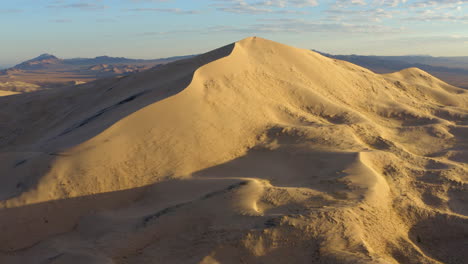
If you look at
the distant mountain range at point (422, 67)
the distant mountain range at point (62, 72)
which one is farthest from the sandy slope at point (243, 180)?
the distant mountain range at point (422, 67)

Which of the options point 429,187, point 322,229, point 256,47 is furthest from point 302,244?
point 256,47

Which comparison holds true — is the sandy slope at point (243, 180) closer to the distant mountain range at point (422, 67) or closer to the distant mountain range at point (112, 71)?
the distant mountain range at point (112, 71)

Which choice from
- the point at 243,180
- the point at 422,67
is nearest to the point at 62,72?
the point at 422,67

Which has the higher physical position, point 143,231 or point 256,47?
point 256,47

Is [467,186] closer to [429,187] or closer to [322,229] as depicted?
[429,187]

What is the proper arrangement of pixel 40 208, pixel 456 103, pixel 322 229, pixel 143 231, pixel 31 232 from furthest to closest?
pixel 456 103
pixel 40 208
pixel 31 232
pixel 143 231
pixel 322 229

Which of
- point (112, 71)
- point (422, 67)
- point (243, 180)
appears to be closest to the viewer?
point (243, 180)

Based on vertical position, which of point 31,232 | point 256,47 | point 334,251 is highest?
point 256,47

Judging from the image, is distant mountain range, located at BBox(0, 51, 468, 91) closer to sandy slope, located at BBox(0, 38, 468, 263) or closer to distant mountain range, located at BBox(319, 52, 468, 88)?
distant mountain range, located at BBox(319, 52, 468, 88)

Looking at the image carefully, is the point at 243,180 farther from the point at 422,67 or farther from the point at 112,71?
the point at 422,67
